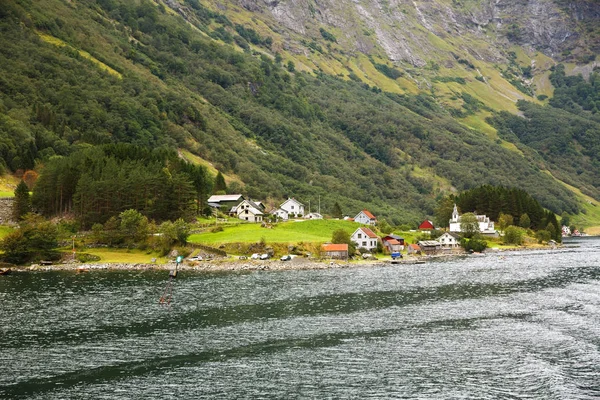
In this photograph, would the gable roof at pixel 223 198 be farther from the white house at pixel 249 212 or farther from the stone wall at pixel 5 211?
the stone wall at pixel 5 211

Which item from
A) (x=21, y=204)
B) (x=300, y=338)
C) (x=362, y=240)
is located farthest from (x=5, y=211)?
(x=300, y=338)

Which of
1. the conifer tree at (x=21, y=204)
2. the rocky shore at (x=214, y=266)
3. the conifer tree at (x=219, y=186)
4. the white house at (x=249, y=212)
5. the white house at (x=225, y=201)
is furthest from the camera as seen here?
the conifer tree at (x=219, y=186)

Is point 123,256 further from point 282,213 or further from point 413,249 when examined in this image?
point 282,213

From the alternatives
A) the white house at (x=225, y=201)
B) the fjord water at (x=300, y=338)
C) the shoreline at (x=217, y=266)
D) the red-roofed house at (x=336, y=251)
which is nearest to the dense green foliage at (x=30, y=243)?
the shoreline at (x=217, y=266)

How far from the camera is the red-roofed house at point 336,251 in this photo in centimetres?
11988

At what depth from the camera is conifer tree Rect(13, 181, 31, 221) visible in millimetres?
125312

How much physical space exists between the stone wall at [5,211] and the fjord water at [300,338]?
38.7 meters

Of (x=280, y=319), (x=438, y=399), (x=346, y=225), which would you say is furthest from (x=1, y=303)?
(x=346, y=225)

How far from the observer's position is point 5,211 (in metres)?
128

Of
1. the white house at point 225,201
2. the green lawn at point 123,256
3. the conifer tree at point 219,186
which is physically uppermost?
the conifer tree at point 219,186

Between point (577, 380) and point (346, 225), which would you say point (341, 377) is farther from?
point (346, 225)

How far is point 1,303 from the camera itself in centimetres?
7312

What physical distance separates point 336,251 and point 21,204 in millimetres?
65474

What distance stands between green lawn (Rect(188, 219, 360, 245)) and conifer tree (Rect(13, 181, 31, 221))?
35.0m
